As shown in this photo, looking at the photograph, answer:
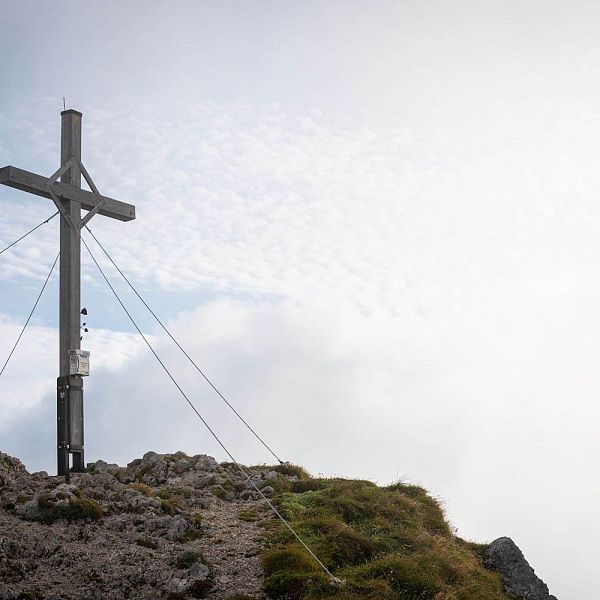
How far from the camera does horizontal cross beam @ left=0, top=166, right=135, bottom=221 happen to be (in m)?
19.3

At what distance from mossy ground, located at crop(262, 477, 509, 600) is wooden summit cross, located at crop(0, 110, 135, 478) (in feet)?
17.1

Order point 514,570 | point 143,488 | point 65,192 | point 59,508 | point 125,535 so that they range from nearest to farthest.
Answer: point 125,535 → point 59,508 → point 143,488 → point 514,570 → point 65,192

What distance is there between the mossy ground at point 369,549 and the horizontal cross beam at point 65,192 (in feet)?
27.7

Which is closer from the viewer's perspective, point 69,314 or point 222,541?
point 222,541

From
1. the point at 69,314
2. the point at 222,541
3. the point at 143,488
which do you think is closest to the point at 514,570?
the point at 222,541

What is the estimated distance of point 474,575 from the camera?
1761 cm

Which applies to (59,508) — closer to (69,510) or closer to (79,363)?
(69,510)

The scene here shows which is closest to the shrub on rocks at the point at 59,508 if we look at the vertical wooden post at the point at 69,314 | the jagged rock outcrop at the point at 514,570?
the vertical wooden post at the point at 69,314

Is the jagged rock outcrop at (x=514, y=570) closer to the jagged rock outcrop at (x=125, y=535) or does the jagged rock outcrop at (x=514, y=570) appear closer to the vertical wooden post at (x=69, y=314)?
the jagged rock outcrop at (x=125, y=535)

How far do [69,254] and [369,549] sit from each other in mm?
10048

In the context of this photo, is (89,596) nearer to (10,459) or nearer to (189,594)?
(189,594)

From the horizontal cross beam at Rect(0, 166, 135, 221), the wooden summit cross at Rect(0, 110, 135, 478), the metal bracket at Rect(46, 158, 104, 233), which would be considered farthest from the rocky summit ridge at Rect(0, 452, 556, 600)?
the horizontal cross beam at Rect(0, 166, 135, 221)

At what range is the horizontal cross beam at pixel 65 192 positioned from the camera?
63.2 feet

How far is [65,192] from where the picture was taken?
800 inches
